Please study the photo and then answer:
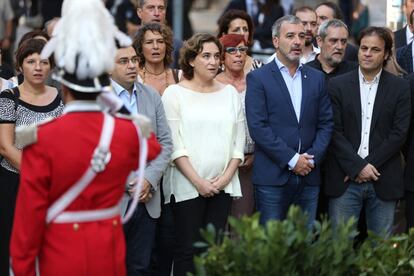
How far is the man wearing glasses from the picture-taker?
27.1ft

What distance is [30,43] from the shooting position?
8609 millimetres

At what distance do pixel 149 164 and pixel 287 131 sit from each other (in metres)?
1.17

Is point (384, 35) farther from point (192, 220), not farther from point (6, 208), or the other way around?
point (6, 208)

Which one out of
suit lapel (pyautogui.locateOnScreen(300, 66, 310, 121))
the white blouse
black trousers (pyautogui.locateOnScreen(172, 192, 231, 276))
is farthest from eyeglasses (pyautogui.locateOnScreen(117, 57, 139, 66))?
suit lapel (pyautogui.locateOnScreen(300, 66, 310, 121))

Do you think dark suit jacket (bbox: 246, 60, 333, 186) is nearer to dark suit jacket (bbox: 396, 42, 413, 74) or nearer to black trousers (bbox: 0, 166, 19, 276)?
dark suit jacket (bbox: 396, 42, 413, 74)

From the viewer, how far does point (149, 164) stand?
8250mm

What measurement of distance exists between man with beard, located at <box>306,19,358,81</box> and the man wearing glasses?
5.81ft

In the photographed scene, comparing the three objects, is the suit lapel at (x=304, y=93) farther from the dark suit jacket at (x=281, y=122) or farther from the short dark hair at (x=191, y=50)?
the short dark hair at (x=191, y=50)

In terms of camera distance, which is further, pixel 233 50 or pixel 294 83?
pixel 233 50

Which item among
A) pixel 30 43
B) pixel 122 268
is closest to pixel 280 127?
pixel 30 43

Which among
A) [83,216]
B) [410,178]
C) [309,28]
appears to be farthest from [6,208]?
[309,28]

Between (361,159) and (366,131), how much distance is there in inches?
9.7

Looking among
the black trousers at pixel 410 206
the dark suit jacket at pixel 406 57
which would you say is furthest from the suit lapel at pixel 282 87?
the dark suit jacket at pixel 406 57

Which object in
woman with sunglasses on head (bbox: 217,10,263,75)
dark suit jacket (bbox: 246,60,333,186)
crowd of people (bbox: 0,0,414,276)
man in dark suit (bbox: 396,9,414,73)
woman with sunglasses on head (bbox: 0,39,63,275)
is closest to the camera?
woman with sunglasses on head (bbox: 0,39,63,275)
